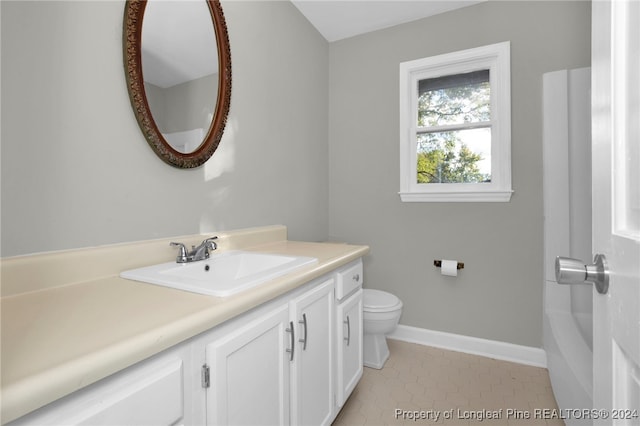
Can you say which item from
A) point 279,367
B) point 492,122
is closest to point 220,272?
point 279,367

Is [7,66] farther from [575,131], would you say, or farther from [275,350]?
[575,131]

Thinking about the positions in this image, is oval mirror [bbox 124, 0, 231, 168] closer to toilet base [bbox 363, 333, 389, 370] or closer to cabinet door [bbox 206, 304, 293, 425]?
cabinet door [bbox 206, 304, 293, 425]

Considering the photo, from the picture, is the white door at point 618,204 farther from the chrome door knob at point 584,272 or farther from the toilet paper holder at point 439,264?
the toilet paper holder at point 439,264

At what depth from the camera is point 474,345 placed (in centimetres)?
225

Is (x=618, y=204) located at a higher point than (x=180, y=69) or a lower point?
lower

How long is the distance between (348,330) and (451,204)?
1321 millimetres

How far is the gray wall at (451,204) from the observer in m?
2.07

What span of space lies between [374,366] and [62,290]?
181cm

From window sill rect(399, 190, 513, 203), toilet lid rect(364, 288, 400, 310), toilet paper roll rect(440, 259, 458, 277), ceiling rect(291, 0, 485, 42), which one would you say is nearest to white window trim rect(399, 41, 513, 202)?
window sill rect(399, 190, 513, 203)

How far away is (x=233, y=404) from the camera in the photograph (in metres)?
0.81

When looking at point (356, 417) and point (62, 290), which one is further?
point (356, 417)

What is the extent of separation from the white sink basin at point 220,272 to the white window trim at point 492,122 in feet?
4.75

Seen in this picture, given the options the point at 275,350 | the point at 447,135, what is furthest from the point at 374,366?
the point at 447,135

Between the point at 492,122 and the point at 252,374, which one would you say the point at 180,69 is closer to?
the point at 252,374
